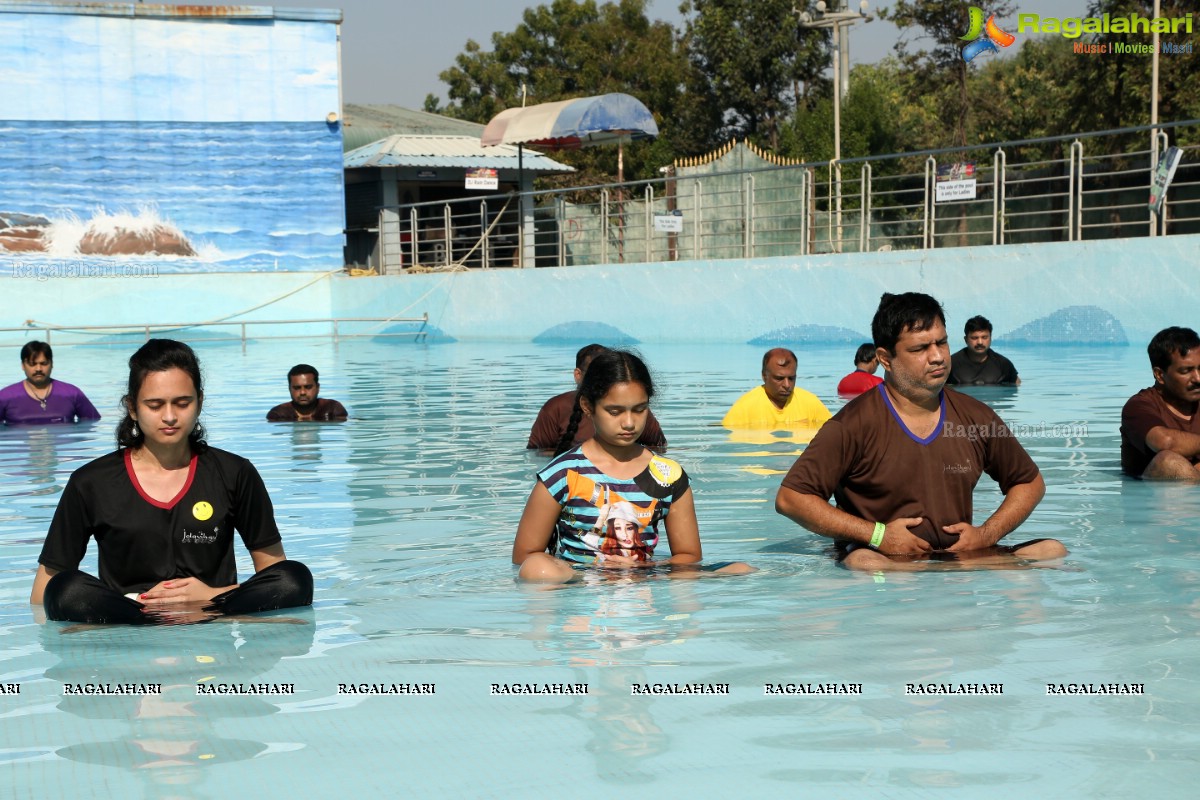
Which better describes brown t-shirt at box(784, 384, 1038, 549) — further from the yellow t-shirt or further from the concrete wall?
the concrete wall

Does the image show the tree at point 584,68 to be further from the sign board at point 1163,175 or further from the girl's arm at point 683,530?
the girl's arm at point 683,530

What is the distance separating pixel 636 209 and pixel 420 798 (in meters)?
25.6

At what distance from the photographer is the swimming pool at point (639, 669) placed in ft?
11.5

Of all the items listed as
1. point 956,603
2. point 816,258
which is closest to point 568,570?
point 956,603

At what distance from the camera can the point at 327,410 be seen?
13.0m

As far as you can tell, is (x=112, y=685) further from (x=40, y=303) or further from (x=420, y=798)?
(x=40, y=303)

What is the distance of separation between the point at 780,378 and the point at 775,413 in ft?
1.65

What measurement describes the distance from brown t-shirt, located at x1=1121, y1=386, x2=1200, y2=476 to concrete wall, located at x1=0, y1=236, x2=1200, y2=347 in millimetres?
9316

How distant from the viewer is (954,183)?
63.7 feet

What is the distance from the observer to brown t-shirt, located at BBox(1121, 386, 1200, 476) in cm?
838

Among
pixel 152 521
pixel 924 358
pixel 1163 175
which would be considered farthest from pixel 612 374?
pixel 1163 175

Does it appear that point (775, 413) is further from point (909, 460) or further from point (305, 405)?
point (909, 460)

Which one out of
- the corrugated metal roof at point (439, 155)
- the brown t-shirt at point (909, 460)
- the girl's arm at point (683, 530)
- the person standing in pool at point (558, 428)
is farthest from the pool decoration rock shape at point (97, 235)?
the brown t-shirt at point (909, 460)

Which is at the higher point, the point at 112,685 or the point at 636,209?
the point at 636,209
